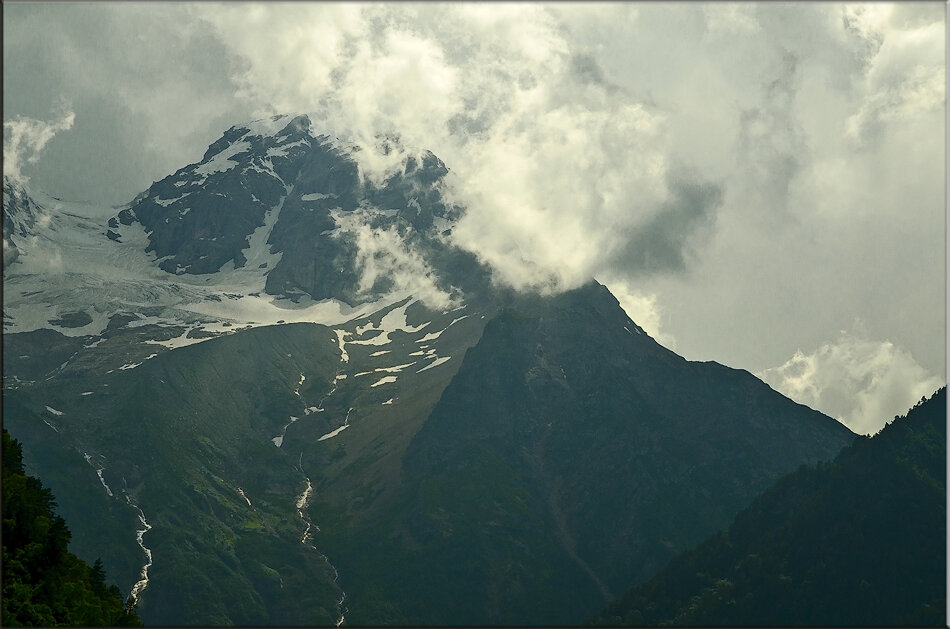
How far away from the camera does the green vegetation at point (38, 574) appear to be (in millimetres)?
123250

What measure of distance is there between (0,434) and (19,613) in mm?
28213

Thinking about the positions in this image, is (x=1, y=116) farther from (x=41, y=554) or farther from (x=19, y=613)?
(x=41, y=554)

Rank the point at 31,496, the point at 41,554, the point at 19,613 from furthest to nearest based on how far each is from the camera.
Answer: the point at 31,496 → the point at 41,554 → the point at 19,613

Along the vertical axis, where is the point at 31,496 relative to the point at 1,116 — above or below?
below

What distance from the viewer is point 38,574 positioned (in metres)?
136

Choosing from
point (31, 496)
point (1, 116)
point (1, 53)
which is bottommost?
point (31, 496)

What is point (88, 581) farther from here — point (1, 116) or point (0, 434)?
point (1, 116)

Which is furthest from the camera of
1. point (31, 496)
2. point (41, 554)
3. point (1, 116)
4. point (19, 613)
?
point (31, 496)

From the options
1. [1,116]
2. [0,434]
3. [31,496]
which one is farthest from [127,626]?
[1,116]

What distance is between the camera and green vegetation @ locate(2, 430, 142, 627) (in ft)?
404

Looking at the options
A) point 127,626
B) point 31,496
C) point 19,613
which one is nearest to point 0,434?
point 31,496

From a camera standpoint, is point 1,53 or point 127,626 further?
point 127,626

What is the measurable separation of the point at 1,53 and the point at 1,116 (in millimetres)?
7045

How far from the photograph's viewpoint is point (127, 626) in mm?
160750
